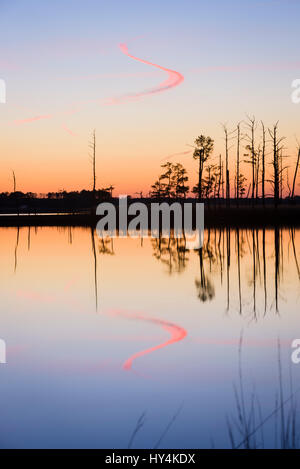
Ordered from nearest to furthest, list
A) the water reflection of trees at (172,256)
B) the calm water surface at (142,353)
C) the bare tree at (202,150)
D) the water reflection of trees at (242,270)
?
1. the calm water surface at (142,353)
2. the water reflection of trees at (242,270)
3. the water reflection of trees at (172,256)
4. the bare tree at (202,150)

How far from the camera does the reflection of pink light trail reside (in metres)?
9.55

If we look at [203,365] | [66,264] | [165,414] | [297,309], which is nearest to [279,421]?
[165,414]

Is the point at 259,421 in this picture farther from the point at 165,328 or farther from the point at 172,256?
the point at 172,256

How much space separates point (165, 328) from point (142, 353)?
211cm

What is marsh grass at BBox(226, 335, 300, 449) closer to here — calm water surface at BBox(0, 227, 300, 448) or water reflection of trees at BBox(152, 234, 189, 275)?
calm water surface at BBox(0, 227, 300, 448)

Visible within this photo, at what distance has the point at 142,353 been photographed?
993 cm

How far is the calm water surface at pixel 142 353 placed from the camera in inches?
257

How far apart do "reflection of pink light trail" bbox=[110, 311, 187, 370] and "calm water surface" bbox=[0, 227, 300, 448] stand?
0.03 m

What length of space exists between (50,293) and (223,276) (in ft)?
21.8

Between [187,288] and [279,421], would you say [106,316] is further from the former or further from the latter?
[279,421]

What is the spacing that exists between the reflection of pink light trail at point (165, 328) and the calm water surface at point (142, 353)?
0.08 feet

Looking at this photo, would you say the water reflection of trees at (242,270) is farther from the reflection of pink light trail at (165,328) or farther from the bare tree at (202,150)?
the bare tree at (202,150)

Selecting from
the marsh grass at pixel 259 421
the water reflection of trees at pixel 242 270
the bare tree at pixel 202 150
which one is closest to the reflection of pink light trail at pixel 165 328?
the water reflection of trees at pixel 242 270

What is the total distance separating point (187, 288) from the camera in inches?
686
